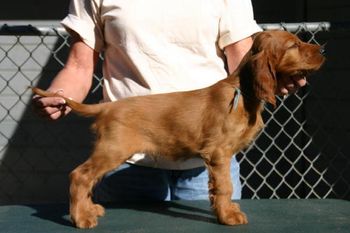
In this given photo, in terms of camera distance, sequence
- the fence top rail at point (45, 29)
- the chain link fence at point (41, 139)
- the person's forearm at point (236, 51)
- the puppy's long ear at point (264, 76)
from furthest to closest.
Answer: the chain link fence at point (41, 139) → the fence top rail at point (45, 29) → the person's forearm at point (236, 51) → the puppy's long ear at point (264, 76)

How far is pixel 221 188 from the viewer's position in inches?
107

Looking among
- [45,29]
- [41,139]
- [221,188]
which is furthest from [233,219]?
[41,139]

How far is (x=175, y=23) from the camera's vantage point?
3037mm

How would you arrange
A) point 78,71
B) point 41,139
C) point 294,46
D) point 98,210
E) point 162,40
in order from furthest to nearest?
point 41,139 → point 78,71 → point 162,40 → point 98,210 → point 294,46

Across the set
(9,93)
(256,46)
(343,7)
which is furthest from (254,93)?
(9,93)

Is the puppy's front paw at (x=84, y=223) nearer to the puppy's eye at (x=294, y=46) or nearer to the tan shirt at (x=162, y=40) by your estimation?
the tan shirt at (x=162, y=40)

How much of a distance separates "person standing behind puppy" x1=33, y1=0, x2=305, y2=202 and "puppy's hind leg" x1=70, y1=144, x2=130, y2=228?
28 cm

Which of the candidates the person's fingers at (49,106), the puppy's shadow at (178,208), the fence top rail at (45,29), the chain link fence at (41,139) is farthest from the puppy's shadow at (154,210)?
the chain link fence at (41,139)

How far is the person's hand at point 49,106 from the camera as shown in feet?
9.23

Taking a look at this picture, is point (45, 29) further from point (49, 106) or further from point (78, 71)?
point (49, 106)

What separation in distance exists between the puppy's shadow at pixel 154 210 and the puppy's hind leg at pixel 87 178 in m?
0.12

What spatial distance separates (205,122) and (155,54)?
17.1 inches

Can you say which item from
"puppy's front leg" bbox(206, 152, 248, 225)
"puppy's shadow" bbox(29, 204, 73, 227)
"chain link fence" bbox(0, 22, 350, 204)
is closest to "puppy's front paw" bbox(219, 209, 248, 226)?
"puppy's front leg" bbox(206, 152, 248, 225)

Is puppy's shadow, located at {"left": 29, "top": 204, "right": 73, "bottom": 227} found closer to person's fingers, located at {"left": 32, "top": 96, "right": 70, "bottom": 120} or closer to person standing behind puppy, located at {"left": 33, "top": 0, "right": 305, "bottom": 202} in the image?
person standing behind puppy, located at {"left": 33, "top": 0, "right": 305, "bottom": 202}
